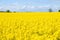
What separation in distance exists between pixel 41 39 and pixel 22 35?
85 cm

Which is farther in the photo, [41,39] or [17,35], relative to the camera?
[17,35]

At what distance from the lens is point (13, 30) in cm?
776

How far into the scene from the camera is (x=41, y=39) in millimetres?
6246

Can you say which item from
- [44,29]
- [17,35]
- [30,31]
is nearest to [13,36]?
[17,35]

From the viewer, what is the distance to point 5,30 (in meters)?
7.73

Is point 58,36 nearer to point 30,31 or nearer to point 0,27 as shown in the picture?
point 30,31

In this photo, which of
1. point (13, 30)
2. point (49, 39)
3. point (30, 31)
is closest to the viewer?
point (49, 39)

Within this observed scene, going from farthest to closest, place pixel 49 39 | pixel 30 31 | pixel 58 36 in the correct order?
pixel 30 31 → pixel 58 36 → pixel 49 39

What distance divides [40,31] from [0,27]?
1.87 m

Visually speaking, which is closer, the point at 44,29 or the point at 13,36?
the point at 13,36

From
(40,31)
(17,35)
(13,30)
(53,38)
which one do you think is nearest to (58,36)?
(53,38)

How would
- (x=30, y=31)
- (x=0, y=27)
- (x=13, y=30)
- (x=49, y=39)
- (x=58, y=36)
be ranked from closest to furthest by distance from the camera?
(x=49, y=39) → (x=58, y=36) → (x=30, y=31) → (x=13, y=30) → (x=0, y=27)

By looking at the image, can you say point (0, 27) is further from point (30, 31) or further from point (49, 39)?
point (49, 39)

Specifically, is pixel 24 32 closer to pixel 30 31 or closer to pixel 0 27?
pixel 30 31
